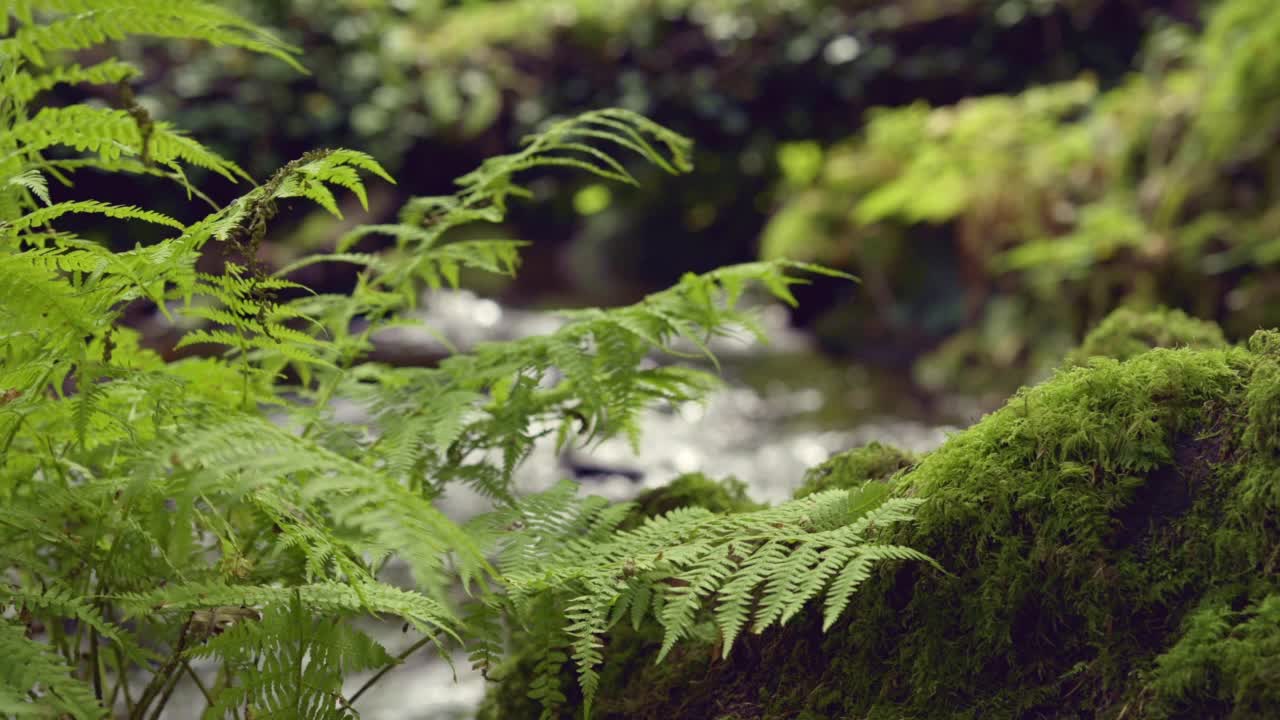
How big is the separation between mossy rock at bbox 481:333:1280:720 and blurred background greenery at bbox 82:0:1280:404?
201 inches

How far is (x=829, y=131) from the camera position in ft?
31.6

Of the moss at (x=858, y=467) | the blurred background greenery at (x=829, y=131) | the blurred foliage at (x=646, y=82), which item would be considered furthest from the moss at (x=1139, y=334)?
the blurred foliage at (x=646, y=82)

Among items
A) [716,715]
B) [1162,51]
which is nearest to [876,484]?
[716,715]

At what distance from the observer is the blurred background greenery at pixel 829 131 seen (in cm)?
679

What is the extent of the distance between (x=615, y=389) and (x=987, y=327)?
5759 millimetres

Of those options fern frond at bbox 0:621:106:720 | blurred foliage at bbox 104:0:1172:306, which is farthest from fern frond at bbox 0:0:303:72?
blurred foliage at bbox 104:0:1172:306

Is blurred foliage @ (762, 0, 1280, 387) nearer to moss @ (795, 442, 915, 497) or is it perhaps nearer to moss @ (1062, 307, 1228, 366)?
moss @ (1062, 307, 1228, 366)

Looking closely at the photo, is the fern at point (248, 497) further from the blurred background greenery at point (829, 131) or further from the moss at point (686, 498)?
the blurred background greenery at point (829, 131)

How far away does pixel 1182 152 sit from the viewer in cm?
654

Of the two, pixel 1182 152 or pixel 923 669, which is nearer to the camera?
pixel 923 669

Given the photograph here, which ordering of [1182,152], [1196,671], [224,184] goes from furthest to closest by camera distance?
[224,184] → [1182,152] → [1196,671]

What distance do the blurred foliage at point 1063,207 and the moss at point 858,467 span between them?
4508 millimetres

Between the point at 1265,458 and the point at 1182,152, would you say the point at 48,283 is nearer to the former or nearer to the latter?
the point at 1265,458

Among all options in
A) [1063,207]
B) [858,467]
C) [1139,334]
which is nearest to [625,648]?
[858,467]
